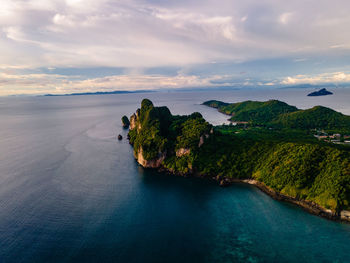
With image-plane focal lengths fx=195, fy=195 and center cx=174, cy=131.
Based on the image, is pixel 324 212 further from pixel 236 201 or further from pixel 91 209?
pixel 91 209

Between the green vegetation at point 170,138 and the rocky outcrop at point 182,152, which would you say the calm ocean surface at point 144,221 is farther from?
the rocky outcrop at point 182,152

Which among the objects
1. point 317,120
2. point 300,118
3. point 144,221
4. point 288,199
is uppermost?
point 300,118

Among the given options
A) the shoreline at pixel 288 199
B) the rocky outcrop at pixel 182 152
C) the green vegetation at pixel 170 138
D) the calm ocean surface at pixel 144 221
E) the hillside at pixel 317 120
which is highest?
the hillside at pixel 317 120

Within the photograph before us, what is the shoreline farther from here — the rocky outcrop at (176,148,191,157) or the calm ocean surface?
the rocky outcrop at (176,148,191,157)

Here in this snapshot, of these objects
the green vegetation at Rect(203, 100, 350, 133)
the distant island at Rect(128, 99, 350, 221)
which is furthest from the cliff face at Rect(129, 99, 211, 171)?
the green vegetation at Rect(203, 100, 350, 133)

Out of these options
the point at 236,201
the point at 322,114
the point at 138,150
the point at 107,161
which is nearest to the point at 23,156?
the point at 107,161

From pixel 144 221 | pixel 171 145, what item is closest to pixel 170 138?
pixel 171 145

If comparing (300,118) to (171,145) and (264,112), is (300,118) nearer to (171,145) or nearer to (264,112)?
(264,112)

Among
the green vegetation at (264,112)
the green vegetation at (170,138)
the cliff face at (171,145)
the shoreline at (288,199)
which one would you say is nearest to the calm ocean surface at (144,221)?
the shoreline at (288,199)
